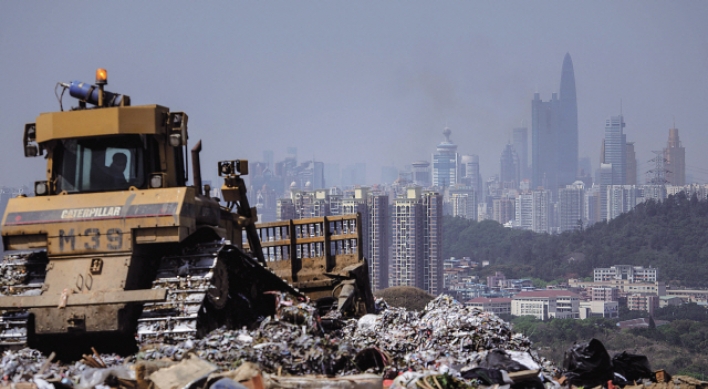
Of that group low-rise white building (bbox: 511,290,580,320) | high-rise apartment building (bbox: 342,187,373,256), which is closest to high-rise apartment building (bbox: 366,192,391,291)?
high-rise apartment building (bbox: 342,187,373,256)

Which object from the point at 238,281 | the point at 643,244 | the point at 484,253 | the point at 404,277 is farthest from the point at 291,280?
the point at 484,253

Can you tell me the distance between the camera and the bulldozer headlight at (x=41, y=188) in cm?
1267

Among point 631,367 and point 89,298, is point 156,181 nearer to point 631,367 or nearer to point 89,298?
point 89,298

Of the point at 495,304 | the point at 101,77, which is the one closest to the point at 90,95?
the point at 101,77

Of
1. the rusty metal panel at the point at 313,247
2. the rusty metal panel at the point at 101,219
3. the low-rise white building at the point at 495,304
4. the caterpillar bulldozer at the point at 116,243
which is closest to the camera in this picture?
the caterpillar bulldozer at the point at 116,243

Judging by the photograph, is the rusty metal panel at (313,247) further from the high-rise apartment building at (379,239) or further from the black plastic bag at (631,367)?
the high-rise apartment building at (379,239)

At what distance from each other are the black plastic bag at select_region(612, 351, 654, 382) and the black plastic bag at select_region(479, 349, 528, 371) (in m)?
1.62

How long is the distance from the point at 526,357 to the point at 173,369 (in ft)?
12.1

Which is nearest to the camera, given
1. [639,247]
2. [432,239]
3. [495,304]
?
[495,304]

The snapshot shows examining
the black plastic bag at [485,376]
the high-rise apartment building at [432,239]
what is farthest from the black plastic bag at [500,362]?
the high-rise apartment building at [432,239]

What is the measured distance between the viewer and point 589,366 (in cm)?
1202

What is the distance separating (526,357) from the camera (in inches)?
452

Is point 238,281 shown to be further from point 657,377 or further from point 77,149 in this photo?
point 657,377

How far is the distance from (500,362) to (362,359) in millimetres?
1398
